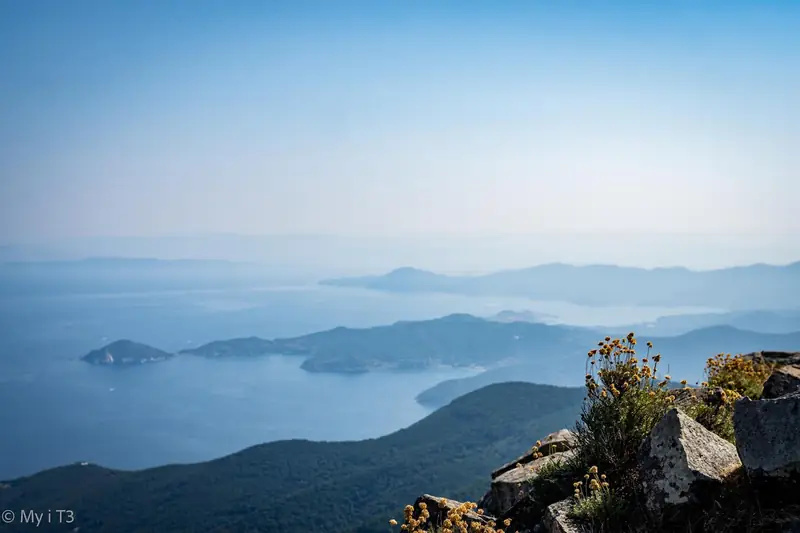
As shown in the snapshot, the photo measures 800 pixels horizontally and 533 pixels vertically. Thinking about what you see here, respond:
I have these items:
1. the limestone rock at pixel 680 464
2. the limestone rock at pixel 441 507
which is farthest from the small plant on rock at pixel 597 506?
the limestone rock at pixel 441 507

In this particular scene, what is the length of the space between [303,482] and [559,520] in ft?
339

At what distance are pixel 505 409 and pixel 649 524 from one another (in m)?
135

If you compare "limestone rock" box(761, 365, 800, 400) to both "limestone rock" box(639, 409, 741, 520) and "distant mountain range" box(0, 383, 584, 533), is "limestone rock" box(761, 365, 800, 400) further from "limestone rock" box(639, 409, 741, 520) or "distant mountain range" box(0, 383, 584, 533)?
"distant mountain range" box(0, 383, 584, 533)

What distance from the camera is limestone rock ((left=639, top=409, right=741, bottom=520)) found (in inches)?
203

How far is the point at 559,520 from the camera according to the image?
18.8ft

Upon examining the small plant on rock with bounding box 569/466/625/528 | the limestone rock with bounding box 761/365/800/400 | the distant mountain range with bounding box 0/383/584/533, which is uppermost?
the limestone rock with bounding box 761/365/800/400

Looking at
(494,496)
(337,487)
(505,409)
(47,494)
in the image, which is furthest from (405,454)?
(494,496)

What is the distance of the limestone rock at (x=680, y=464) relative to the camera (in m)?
5.14

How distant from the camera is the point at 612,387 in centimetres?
666

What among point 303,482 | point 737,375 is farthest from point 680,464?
point 303,482

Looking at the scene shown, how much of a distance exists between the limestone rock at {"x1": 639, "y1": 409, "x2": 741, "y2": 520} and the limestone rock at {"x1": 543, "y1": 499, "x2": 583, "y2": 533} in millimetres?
744

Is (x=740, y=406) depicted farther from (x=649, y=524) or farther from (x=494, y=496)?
(x=494, y=496)

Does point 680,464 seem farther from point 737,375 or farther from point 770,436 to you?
point 737,375

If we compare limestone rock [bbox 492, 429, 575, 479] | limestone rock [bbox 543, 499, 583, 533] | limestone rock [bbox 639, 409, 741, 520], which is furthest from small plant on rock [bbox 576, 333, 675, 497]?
limestone rock [bbox 492, 429, 575, 479]
